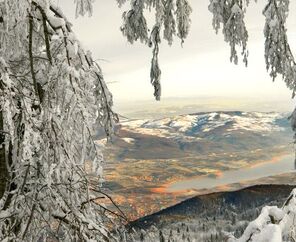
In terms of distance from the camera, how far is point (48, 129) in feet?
8.77

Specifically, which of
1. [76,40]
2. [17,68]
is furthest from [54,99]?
[17,68]

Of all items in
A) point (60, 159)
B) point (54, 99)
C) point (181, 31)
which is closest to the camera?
point (60, 159)

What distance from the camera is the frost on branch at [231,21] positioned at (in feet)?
14.3

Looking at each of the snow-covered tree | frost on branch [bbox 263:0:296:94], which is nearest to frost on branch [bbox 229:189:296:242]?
the snow-covered tree

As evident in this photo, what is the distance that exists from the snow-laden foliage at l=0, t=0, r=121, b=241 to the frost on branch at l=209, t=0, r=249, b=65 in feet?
Result: 5.64

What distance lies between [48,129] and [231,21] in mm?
2475

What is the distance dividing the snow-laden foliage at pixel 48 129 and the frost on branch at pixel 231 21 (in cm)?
172

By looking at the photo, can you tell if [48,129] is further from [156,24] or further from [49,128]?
[156,24]

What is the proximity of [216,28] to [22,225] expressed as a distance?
276 centimetres

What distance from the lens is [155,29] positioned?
485 centimetres

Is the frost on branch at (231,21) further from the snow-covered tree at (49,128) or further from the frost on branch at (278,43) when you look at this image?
the snow-covered tree at (49,128)

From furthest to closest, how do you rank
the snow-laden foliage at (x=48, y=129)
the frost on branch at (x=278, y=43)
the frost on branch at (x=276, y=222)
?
the frost on branch at (x=278, y=43), the snow-laden foliage at (x=48, y=129), the frost on branch at (x=276, y=222)

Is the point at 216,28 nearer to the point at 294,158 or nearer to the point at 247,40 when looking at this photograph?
the point at 247,40

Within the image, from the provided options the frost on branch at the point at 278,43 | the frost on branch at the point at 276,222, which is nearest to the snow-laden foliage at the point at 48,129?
the frost on branch at the point at 276,222
